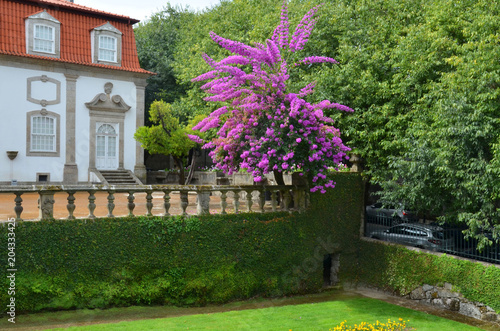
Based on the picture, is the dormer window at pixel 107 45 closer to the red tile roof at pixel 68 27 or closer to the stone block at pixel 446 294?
the red tile roof at pixel 68 27

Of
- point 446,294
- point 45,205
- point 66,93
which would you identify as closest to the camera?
point 45,205

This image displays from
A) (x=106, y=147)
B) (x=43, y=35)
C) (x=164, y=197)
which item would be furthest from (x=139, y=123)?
(x=164, y=197)

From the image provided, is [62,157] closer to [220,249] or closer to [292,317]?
[220,249]

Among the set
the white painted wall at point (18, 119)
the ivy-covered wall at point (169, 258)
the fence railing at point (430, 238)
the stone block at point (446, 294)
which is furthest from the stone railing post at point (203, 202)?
the white painted wall at point (18, 119)

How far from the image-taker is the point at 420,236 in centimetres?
1530

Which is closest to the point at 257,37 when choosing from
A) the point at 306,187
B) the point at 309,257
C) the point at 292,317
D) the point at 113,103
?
the point at 113,103

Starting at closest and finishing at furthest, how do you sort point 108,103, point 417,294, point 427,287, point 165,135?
point 427,287
point 417,294
point 165,135
point 108,103

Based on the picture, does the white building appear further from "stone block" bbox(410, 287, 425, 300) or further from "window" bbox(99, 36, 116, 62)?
"stone block" bbox(410, 287, 425, 300)

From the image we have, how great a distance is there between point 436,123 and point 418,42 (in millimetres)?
3312

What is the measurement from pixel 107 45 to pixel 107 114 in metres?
3.61

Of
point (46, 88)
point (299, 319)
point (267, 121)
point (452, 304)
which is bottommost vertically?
point (452, 304)

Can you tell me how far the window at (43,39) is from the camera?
22.0 meters

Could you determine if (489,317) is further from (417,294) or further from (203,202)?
(203,202)

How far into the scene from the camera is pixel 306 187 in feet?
48.7
